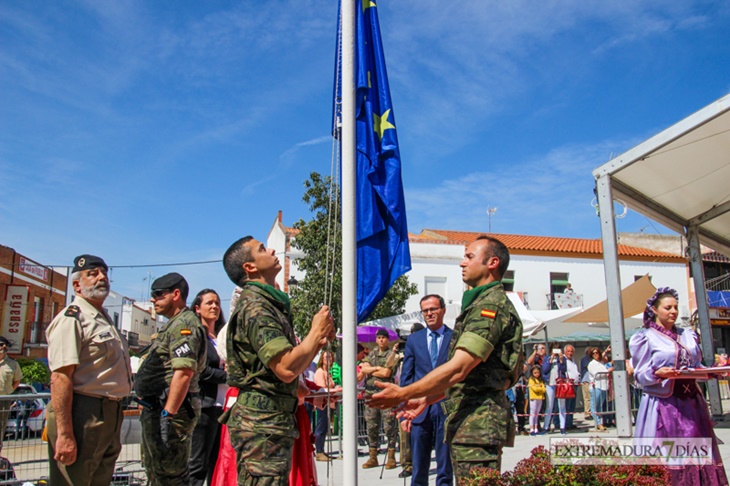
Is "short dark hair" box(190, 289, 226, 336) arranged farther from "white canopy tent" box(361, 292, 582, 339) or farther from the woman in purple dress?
"white canopy tent" box(361, 292, 582, 339)

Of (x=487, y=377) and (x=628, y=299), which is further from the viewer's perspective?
(x=628, y=299)

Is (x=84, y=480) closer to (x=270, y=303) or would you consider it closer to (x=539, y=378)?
(x=270, y=303)

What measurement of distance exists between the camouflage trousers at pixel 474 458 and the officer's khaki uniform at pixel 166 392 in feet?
6.93

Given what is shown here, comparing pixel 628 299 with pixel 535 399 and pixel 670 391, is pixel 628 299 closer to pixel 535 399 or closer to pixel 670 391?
pixel 535 399

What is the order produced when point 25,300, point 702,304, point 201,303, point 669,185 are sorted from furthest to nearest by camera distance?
point 25,300
point 702,304
point 669,185
point 201,303

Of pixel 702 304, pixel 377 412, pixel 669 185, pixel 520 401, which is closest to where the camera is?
pixel 669 185

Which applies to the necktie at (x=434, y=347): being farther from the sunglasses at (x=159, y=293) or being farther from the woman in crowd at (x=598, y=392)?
the woman in crowd at (x=598, y=392)

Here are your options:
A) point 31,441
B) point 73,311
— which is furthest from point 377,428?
point 73,311

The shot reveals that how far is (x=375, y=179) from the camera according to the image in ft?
12.7

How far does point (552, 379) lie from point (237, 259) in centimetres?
1285

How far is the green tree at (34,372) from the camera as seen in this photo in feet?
80.9

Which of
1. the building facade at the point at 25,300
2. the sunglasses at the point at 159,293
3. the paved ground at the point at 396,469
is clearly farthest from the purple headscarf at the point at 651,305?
the building facade at the point at 25,300

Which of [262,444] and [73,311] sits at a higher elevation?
[73,311]

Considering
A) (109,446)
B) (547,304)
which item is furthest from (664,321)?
(547,304)
